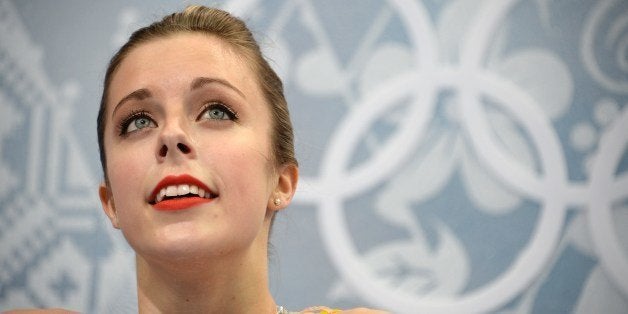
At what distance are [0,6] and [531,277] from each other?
2.05 meters

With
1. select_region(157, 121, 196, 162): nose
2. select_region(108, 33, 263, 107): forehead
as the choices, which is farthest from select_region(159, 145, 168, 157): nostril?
select_region(108, 33, 263, 107): forehead

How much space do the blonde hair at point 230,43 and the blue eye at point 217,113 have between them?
0.12 m

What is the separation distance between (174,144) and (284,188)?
0.31 meters

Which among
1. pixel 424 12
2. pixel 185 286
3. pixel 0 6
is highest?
pixel 0 6

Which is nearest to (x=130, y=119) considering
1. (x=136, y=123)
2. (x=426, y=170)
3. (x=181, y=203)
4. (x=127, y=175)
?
(x=136, y=123)

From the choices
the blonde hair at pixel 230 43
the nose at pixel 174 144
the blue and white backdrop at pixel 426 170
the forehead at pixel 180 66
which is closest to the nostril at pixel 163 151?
the nose at pixel 174 144

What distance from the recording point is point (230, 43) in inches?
51.6

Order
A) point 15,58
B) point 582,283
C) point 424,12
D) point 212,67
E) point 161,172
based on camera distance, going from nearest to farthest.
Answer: point 161,172 → point 212,67 → point 582,283 → point 424,12 → point 15,58

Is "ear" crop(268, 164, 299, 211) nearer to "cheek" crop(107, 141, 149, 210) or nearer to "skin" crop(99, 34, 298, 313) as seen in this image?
"skin" crop(99, 34, 298, 313)

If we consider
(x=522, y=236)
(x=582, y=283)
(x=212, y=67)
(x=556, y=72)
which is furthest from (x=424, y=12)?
(x=212, y=67)

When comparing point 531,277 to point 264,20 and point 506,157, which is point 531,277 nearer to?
point 506,157

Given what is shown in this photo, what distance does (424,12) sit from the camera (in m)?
2.14

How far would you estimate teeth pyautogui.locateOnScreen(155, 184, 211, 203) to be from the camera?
108 cm

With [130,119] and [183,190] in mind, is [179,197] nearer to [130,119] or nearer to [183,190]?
[183,190]
